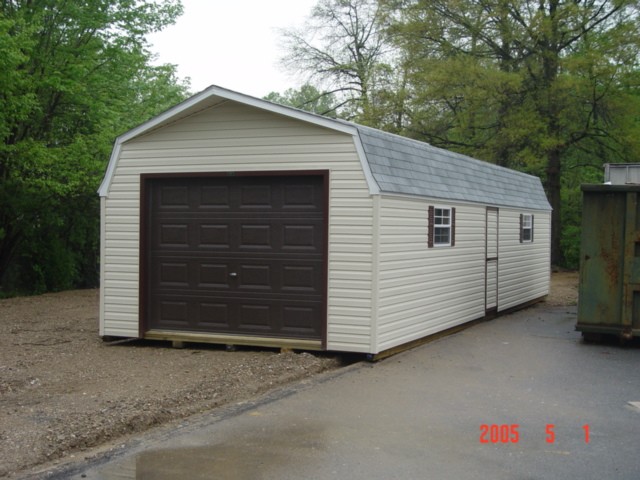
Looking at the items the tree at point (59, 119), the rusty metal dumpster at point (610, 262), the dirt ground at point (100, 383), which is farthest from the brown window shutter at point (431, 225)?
the tree at point (59, 119)

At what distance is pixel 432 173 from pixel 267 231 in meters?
3.23

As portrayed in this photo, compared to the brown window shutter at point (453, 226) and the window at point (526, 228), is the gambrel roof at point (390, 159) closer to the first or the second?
the brown window shutter at point (453, 226)

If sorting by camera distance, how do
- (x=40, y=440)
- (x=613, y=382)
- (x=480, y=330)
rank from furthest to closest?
(x=480, y=330)
(x=613, y=382)
(x=40, y=440)

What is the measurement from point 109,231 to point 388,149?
4.47 meters

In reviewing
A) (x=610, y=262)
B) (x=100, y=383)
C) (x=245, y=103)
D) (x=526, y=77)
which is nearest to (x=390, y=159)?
(x=245, y=103)

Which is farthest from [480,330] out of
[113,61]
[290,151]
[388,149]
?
[113,61]

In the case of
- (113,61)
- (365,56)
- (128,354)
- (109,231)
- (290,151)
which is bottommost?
(128,354)

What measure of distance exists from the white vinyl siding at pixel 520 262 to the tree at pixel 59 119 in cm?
1075

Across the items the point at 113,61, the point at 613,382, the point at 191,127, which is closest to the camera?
the point at 613,382

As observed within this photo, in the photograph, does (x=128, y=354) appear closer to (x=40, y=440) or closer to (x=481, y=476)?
(x=40, y=440)

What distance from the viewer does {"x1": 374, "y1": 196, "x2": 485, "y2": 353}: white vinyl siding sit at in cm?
1000

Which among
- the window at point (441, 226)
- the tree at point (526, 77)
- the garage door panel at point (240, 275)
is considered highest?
the tree at point (526, 77)

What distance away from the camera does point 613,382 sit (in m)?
8.80

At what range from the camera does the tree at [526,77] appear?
25.0 m
